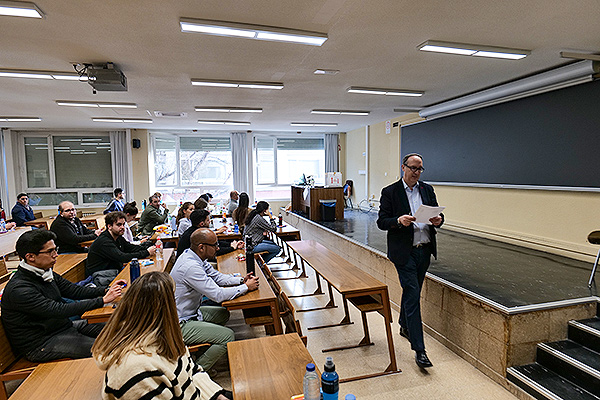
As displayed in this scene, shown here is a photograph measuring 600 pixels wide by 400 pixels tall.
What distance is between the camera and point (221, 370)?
2.73 meters

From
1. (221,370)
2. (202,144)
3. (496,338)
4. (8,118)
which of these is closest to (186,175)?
(202,144)

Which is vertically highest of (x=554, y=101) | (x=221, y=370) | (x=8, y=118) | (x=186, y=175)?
(x=8, y=118)

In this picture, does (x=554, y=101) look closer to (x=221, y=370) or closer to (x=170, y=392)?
(x=221, y=370)

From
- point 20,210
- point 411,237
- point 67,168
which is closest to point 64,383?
point 411,237

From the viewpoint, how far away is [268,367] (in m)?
1.66

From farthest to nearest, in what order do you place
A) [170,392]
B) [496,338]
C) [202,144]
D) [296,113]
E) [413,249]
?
[202,144]
[296,113]
[413,249]
[496,338]
[170,392]

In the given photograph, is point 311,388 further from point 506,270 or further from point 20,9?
point 20,9

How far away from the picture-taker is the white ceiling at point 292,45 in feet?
9.07

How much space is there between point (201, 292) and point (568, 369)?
2.76 m

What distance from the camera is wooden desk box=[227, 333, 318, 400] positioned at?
58.5 inches

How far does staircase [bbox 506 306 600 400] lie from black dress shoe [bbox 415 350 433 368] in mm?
568

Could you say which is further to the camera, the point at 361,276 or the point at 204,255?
the point at 361,276

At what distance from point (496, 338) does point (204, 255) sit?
240 centimetres

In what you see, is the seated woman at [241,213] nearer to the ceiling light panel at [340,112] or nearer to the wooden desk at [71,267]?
the wooden desk at [71,267]
